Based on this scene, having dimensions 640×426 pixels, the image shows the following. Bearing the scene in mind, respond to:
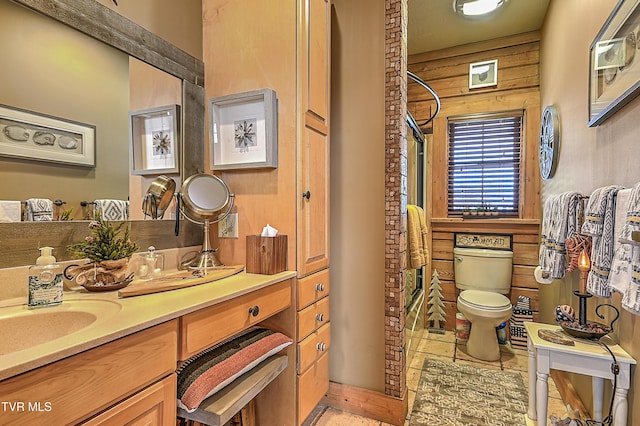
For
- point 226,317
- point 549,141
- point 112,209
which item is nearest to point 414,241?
point 549,141

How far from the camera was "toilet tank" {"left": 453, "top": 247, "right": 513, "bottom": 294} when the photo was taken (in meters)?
2.86

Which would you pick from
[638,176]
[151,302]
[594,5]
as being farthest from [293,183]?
[594,5]

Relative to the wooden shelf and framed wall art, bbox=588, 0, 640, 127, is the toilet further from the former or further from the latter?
the wooden shelf

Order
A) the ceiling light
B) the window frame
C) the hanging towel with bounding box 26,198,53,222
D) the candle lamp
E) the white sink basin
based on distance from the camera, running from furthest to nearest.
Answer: the window frame < the ceiling light < the candle lamp < the hanging towel with bounding box 26,198,53,222 < the white sink basin

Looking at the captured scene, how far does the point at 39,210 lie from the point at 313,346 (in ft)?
4.13

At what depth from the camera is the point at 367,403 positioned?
1816 mm

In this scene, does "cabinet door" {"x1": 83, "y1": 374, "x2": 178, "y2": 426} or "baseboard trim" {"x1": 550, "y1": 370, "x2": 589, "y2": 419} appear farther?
"baseboard trim" {"x1": 550, "y1": 370, "x2": 589, "y2": 419}

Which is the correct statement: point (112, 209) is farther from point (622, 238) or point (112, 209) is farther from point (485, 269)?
point (485, 269)

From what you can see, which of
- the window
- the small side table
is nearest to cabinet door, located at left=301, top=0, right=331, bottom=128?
the small side table

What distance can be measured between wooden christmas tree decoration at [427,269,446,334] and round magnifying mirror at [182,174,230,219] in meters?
2.46

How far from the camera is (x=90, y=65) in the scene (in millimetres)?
1212

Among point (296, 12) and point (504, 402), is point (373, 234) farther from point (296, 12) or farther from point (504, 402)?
point (504, 402)

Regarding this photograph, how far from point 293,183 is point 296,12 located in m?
0.79

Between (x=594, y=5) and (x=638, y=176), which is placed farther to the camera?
(x=594, y=5)
